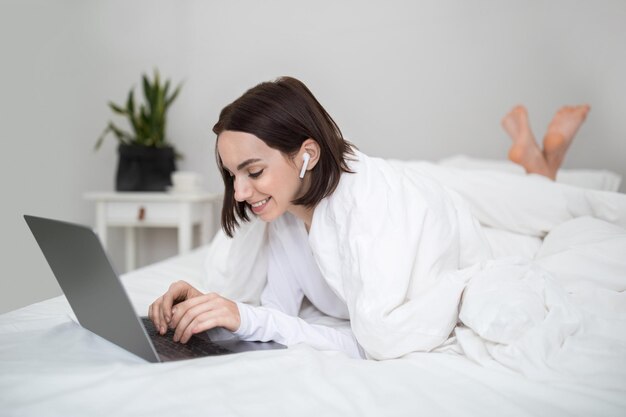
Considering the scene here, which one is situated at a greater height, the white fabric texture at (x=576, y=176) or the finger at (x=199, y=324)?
the white fabric texture at (x=576, y=176)

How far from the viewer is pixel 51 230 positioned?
2.23 ft

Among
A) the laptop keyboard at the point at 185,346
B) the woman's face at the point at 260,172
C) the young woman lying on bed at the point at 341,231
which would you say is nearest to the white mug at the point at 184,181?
the young woman lying on bed at the point at 341,231

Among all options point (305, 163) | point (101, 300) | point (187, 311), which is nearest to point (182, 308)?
point (187, 311)

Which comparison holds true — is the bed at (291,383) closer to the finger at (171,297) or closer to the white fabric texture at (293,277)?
the finger at (171,297)

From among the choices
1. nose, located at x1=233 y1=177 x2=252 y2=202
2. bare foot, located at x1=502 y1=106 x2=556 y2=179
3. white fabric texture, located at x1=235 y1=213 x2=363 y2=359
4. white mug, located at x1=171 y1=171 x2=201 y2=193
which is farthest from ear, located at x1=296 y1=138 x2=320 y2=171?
white mug, located at x1=171 y1=171 x2=201 y2=193

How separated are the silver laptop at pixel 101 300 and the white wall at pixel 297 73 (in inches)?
61.0

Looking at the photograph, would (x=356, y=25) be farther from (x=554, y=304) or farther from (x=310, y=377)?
(x=310, y=377)

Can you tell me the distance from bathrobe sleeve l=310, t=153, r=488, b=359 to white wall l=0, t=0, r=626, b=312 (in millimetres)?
1395

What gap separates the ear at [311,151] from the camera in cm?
92

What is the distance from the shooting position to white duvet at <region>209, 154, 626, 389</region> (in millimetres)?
734

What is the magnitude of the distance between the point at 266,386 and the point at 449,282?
0.38 meters

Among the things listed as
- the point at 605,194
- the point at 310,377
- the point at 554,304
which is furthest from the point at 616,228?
the point at 310,377

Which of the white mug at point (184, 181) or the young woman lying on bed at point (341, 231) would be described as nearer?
the young woman lying on bed at point (341, 231)

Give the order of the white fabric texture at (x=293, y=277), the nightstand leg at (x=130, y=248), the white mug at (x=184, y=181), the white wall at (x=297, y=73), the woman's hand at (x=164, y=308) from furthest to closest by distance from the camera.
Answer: the nightstand leg at (x=130, y=248) < the white mug at (x=184, y=181) < the white wall at (x=297, y=73) < the white fabric texture at (x=293, y=277) < the woman's hand at (x=164, y=308)
